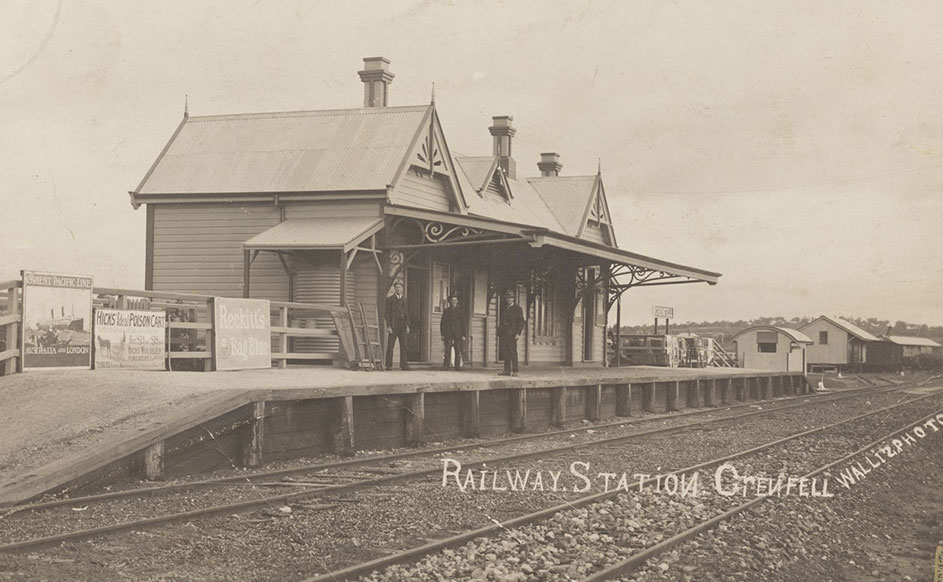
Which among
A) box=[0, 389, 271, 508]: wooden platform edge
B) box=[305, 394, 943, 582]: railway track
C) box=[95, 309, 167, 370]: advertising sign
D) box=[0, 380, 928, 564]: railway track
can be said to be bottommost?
box=[305, 394, 943, 582]: railway track

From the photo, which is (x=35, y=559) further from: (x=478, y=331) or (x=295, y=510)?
(x=478, y=331)

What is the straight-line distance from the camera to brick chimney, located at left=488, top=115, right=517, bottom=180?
111 feet

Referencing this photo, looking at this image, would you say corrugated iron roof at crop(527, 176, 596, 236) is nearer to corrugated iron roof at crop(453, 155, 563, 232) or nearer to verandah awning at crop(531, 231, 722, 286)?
corrugated iron roof at crop(453, 155, 563, 232)

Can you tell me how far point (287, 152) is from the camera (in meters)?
22.4

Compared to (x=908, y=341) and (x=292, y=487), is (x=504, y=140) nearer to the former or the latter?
(x=292, y=487)

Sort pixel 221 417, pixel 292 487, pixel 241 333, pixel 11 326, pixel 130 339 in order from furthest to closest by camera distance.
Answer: pixel 241 333, pixel 130 339, pixel 11 326, pixel 221 417, pixel 292 487

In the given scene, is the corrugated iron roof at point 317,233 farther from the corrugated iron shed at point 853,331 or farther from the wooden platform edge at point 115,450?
the corrugated iron shed at point 853,331

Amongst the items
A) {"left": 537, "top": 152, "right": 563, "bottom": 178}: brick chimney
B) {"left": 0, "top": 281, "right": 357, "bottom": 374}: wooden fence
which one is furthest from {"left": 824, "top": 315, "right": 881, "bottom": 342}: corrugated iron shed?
{"left": 0, "top": 281, "right": 357, "bottom": 374}: wooden fence

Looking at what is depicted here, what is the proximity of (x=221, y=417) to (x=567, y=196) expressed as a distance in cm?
2493

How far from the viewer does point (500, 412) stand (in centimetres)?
1719

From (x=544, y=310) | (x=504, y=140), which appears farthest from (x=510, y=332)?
(x=504, y=140)

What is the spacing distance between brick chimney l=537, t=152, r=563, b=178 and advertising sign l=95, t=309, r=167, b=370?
2710 cm

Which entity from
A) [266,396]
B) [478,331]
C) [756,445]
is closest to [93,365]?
[266,396]

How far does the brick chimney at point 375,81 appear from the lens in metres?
25.7
